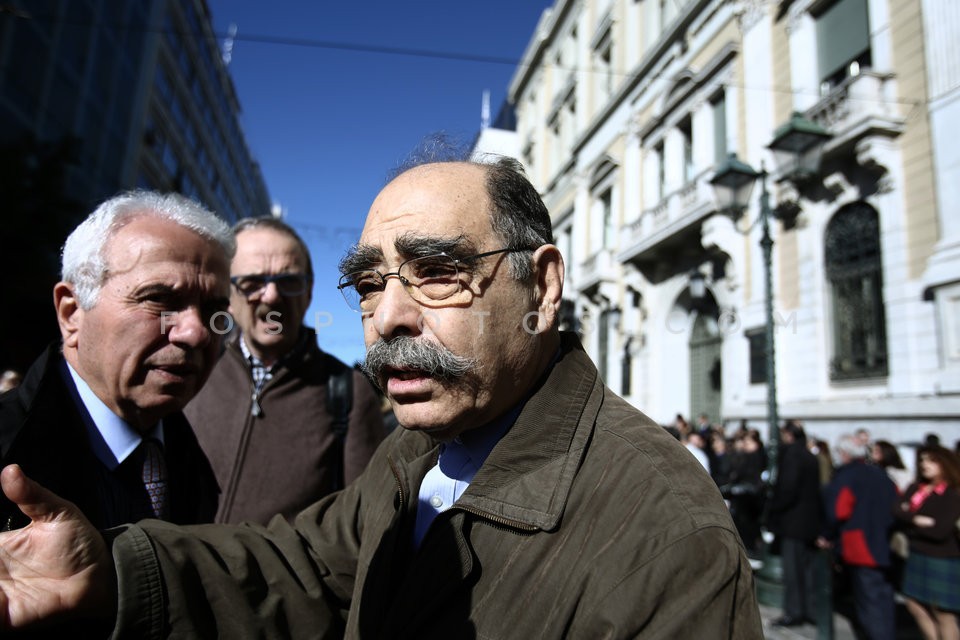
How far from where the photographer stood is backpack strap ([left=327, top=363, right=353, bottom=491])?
251cm

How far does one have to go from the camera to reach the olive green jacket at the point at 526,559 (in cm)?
97

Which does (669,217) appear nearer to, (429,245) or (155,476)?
(429,245)

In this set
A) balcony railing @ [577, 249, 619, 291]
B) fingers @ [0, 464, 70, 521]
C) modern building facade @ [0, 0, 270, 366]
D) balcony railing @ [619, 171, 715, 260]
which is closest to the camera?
fingers @ [0, 464, 70, 521]

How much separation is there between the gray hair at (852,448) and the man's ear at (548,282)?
524 cm

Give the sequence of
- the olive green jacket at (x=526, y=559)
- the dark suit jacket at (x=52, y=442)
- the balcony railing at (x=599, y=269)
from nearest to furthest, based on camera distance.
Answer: the olive green jacket at (x=526, y=559) → the dark suit jacket at (x=52, y=442) → the balcony railing at (x=599, y=269)

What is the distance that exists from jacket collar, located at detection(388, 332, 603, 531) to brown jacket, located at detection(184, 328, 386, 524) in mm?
1366

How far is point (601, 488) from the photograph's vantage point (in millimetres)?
1117

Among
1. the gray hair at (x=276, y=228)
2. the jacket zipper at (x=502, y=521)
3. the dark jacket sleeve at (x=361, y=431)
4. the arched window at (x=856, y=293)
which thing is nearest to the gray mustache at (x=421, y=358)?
the jacket zipper at (x=502, y=521)

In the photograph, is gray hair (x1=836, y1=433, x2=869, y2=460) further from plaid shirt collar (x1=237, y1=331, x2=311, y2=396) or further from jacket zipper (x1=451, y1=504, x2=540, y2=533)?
jacket zipper (x1=451, y1=504, x2=540, y2=533)

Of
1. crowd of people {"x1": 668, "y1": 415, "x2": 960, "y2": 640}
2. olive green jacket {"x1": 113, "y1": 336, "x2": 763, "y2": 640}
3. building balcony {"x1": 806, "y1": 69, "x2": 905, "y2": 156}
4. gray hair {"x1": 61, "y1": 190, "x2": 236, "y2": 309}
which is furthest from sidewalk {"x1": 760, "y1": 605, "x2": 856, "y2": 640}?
building balcony {"x1": 806, "y1": 69, "x2": 905, "y2": 156}

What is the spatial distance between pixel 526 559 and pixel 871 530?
5.26 metres

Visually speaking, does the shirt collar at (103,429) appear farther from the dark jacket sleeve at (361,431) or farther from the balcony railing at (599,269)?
the balcony railing at (599,269)

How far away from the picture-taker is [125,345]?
4.86ft

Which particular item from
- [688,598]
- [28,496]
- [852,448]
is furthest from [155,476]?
[852,448]
